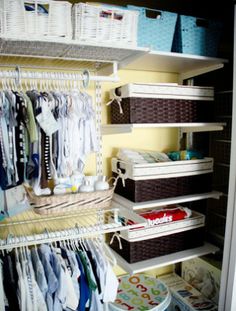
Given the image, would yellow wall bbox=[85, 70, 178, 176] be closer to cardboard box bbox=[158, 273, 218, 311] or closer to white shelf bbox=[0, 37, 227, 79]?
white shelf bbox=[0, 37, 227, 79]

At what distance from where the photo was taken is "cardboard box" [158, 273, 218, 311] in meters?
1.73

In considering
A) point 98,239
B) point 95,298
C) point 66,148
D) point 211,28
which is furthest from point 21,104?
point 211,28

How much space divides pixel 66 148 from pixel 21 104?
0.28 metres

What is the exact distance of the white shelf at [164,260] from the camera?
Result: 5.18 ft

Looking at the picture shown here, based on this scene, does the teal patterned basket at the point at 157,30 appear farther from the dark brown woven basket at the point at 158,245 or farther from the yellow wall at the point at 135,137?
the dark brown woven basket at the point at 158,245

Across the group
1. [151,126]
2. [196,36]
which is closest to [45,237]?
[151,126]

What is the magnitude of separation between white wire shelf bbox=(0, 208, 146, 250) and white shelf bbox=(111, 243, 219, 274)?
0.80 feet

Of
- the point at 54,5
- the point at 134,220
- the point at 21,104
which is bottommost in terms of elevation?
the point at 134,220

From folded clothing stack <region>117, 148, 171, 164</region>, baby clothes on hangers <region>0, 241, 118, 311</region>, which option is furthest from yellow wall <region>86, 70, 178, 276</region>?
baby clothes on hangers <region>0, 241, 118, 311</region>

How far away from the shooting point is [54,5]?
1136 millimetres

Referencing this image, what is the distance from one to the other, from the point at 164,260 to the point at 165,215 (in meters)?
0.28

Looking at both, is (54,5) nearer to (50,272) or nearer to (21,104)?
(21,104)

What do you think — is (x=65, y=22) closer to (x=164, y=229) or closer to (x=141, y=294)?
(x=164, y=229)

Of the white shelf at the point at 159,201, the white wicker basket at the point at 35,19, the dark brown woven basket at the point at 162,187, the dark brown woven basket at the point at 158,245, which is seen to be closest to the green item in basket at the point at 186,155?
the dark brown woven basket at the point at 162,187
